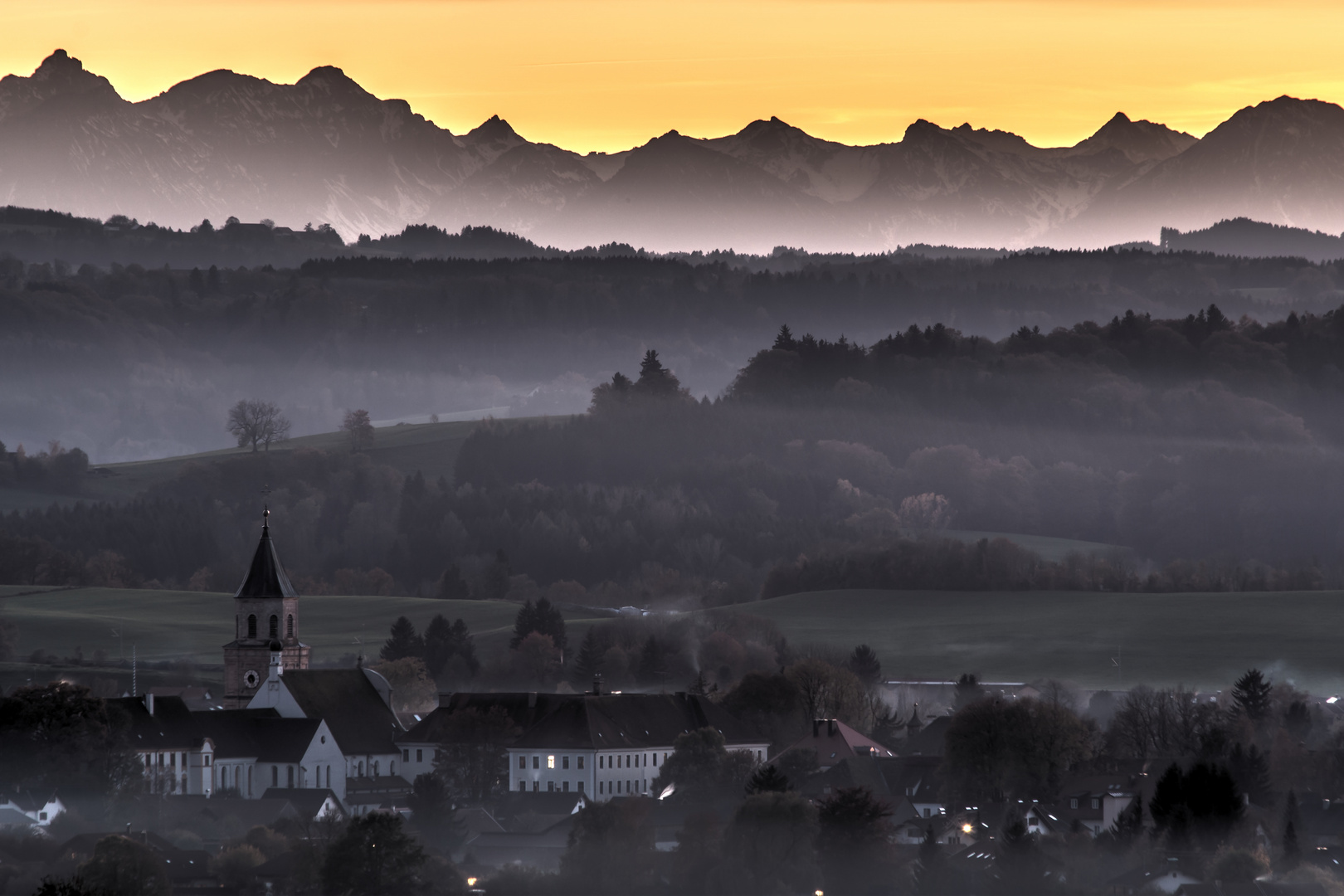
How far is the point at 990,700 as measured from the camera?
133 metres

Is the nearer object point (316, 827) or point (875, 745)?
point (316, 827)

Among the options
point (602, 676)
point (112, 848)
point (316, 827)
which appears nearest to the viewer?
point (112, 848)

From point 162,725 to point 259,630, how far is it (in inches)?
682

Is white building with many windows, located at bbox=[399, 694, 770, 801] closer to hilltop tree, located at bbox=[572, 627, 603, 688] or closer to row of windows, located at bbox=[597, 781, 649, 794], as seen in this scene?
row of windows, located at bbox=[597, 781, 649, 794]

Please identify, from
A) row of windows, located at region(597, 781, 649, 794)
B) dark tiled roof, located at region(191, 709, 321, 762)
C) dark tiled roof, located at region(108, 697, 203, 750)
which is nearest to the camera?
dark tiled roof, located at region(108, 697, 203, 750)

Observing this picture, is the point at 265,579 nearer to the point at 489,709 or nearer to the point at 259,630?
the point at 259,630

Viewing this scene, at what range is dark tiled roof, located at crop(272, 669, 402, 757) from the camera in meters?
142

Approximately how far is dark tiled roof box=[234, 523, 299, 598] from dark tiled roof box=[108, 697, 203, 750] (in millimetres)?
13724

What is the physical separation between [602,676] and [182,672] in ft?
117

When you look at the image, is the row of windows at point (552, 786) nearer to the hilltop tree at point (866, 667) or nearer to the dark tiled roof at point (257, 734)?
the dark tiled roof at point (257, 734)

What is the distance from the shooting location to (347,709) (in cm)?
14512

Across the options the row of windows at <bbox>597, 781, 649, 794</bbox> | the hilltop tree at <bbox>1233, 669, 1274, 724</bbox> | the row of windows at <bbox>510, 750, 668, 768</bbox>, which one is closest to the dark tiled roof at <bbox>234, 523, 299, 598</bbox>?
the row of windows at <bbox>510, 750, 668, 768</bbox>

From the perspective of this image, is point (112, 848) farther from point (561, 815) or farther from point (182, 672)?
point (182, 672)

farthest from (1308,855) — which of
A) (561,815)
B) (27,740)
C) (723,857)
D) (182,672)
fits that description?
(182,672)
